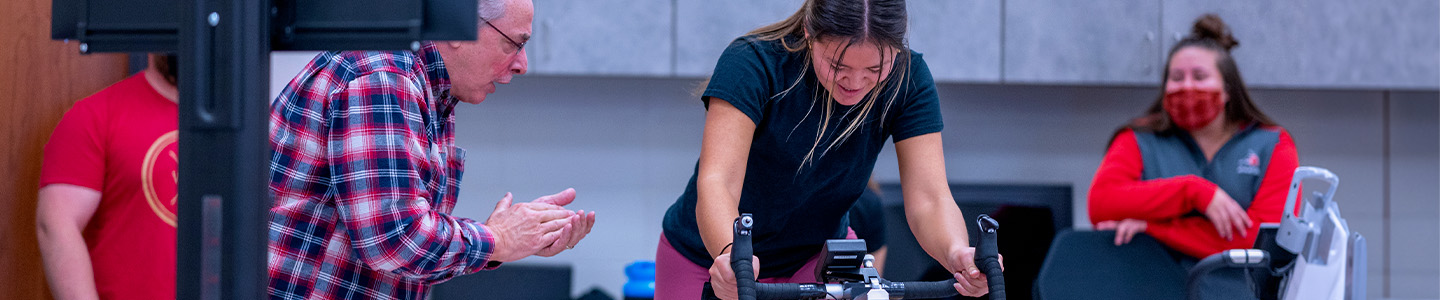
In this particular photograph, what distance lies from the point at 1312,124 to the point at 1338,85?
0.51 metres

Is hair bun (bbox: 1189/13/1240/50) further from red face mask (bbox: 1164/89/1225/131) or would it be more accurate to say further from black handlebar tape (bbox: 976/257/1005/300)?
black handlebar tape (bbox: 976/257/1005/300)

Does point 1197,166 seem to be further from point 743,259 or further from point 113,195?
point 113,195

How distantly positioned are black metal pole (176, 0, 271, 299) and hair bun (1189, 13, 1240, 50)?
308cm

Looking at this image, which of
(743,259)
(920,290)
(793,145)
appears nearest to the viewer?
(743,259)

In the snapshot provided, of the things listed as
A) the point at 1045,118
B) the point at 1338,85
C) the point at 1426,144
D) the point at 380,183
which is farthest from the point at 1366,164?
the point at 380,183

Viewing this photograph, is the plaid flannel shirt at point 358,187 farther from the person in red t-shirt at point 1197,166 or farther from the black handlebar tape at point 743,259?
the person in red t-shirt at point 1197,166

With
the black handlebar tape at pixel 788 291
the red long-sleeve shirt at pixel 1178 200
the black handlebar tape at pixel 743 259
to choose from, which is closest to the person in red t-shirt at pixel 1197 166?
the red long-sleeve shirt at pixel 1178 200

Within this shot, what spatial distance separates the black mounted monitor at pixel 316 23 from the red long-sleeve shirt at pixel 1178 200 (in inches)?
91.4

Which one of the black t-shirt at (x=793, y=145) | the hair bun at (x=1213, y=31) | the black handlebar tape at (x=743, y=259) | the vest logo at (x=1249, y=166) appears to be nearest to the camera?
the black handlebar tape at (x=743, y=259)

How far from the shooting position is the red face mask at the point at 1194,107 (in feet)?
9.84

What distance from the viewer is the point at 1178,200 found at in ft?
9.27

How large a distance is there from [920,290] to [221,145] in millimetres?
849

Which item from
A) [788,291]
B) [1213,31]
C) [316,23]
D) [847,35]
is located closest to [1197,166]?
[1213,31]

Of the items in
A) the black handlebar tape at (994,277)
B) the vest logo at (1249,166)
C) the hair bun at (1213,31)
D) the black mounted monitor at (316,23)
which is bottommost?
the black handlebar tape at (994,277)
